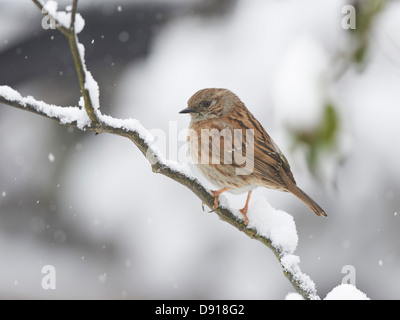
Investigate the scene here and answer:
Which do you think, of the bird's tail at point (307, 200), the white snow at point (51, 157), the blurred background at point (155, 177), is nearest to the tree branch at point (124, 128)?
the bird's tail at point (307, 200)

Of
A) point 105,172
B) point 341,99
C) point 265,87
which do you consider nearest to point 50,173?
point 105,172

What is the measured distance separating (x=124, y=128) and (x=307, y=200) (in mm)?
1322

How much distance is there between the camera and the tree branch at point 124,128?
1836mm

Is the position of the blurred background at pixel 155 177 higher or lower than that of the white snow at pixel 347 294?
higher

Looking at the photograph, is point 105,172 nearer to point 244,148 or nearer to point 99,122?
point 244,148

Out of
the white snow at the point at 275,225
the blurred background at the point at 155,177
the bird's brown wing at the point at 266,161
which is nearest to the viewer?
the white snow at the point at 275,225

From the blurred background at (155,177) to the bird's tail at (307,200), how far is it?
1410 mm

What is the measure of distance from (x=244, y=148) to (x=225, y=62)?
7.64 feet

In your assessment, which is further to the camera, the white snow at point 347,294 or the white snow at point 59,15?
the white snow at point 347,294

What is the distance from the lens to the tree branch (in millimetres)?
1836

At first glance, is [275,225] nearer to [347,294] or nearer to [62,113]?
[347,294]

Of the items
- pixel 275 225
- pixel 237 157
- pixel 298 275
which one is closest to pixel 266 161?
pixel 237 157

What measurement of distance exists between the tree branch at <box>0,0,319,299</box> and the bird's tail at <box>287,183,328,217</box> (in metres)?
0.66

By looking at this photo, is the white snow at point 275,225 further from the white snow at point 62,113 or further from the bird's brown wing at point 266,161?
the white snow at point 62,113
